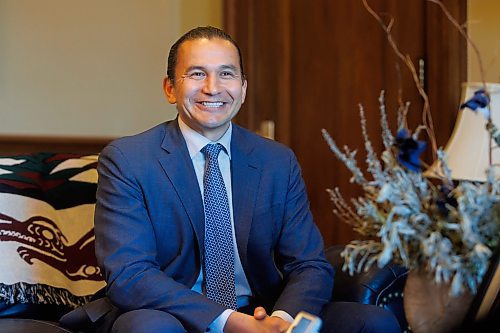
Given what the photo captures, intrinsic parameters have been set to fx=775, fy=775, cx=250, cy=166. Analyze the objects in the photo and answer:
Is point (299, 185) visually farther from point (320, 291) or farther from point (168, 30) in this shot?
point (168, 30)

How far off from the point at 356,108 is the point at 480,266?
2208 mm

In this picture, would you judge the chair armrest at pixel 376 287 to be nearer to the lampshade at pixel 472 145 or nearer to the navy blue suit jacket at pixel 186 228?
the navy blue suit jacket at pixel 186 228

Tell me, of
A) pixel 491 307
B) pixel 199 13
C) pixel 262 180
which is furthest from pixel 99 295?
pixel 199 13

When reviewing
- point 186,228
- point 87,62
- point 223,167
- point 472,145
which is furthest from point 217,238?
point 87,62

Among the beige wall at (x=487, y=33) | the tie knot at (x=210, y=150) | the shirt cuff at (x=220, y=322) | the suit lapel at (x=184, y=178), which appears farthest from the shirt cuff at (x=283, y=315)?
the beige wall at (x=487, y=33)

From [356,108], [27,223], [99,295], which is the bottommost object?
[99,295]

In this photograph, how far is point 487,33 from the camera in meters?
2.73

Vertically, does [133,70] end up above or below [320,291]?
above

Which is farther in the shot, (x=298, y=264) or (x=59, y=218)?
(x=59, y=218)

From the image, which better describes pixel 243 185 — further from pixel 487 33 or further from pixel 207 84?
pixel 487 33

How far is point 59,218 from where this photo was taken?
2.26 metres

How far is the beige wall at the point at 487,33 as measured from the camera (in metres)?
2.70

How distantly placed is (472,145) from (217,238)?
75 centimetres

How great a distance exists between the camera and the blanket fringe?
6.82 feet
